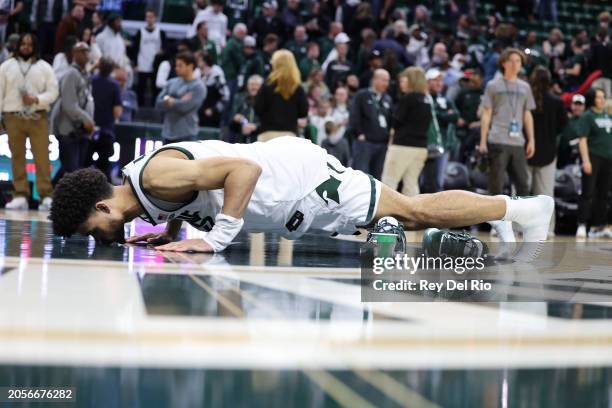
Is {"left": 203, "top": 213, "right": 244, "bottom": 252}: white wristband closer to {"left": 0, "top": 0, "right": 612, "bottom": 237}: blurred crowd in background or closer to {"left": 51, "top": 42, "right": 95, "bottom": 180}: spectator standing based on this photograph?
{"left": 0, "top": 0, "right": 612, "bottom": 237}: blurred crowd in background

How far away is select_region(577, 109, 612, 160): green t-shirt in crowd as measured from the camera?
10781mm

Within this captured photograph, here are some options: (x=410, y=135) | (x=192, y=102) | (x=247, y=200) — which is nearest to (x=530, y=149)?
(x=410, y=135)

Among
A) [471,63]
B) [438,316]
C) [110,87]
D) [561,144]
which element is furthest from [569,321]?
[471,63]

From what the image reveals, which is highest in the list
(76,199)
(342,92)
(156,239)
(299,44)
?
(299,44)

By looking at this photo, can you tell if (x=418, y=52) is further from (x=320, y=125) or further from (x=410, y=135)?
(x=410, y=135)

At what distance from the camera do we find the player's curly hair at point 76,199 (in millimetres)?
4586

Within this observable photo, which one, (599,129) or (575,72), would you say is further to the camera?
(575,72)

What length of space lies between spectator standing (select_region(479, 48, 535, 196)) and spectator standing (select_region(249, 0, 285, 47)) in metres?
6.74

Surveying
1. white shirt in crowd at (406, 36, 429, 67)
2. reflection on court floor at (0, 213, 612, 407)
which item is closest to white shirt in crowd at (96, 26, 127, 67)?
white shirt in crowd at (406, 36, 429, 67)

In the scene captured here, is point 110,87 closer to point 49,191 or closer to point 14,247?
point 49,191

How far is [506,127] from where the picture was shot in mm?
9539

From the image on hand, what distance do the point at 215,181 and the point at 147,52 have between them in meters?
9.83

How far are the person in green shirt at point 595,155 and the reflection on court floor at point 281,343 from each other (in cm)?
734

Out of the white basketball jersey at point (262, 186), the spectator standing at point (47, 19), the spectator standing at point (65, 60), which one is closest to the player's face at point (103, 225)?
the white basketball jersey at point (262, 186)
